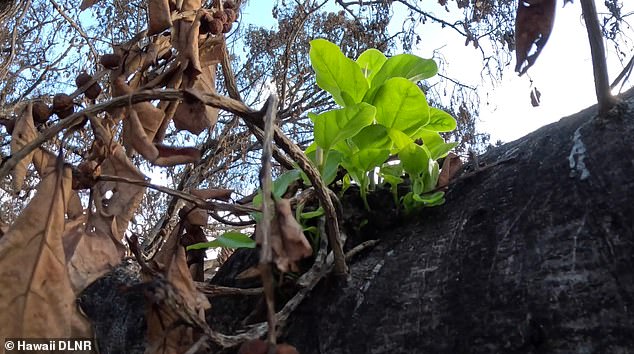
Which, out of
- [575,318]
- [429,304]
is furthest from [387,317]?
[575,318]

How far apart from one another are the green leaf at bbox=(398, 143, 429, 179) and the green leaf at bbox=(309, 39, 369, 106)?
0.31ft

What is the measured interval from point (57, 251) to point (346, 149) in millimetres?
349

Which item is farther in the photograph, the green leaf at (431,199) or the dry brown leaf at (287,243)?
the green leaf at (431,199)

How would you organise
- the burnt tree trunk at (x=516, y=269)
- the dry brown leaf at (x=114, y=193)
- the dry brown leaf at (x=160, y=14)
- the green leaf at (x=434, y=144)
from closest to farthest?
the burnt tree trunk at (x=516, y=269)
the dry brown leaf at (x=114, y=193)
the dry brown leaf at (x=160, y=14)
the green leaf at (x=434, y=144)

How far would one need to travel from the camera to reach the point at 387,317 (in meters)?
0.49

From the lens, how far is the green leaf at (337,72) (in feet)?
2.26

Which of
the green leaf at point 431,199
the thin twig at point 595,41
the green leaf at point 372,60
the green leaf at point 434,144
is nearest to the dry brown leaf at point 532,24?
the thin twig at point 595,41

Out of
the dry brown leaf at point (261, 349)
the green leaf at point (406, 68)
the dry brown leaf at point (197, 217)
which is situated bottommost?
the dry brown leaf at point (261, 349)

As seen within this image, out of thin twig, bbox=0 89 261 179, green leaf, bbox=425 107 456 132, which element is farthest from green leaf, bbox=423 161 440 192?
thin twig, bbox=0 89 261 179

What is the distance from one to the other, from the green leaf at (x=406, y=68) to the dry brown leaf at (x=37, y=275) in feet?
1.43

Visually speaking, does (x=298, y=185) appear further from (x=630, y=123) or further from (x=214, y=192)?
(x=630, y=123)

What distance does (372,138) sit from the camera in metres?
0.68

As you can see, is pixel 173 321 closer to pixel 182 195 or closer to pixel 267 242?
pixel 182 195

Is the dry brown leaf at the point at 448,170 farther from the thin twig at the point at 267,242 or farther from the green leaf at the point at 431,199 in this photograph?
the thin twig at the point at 267,242
